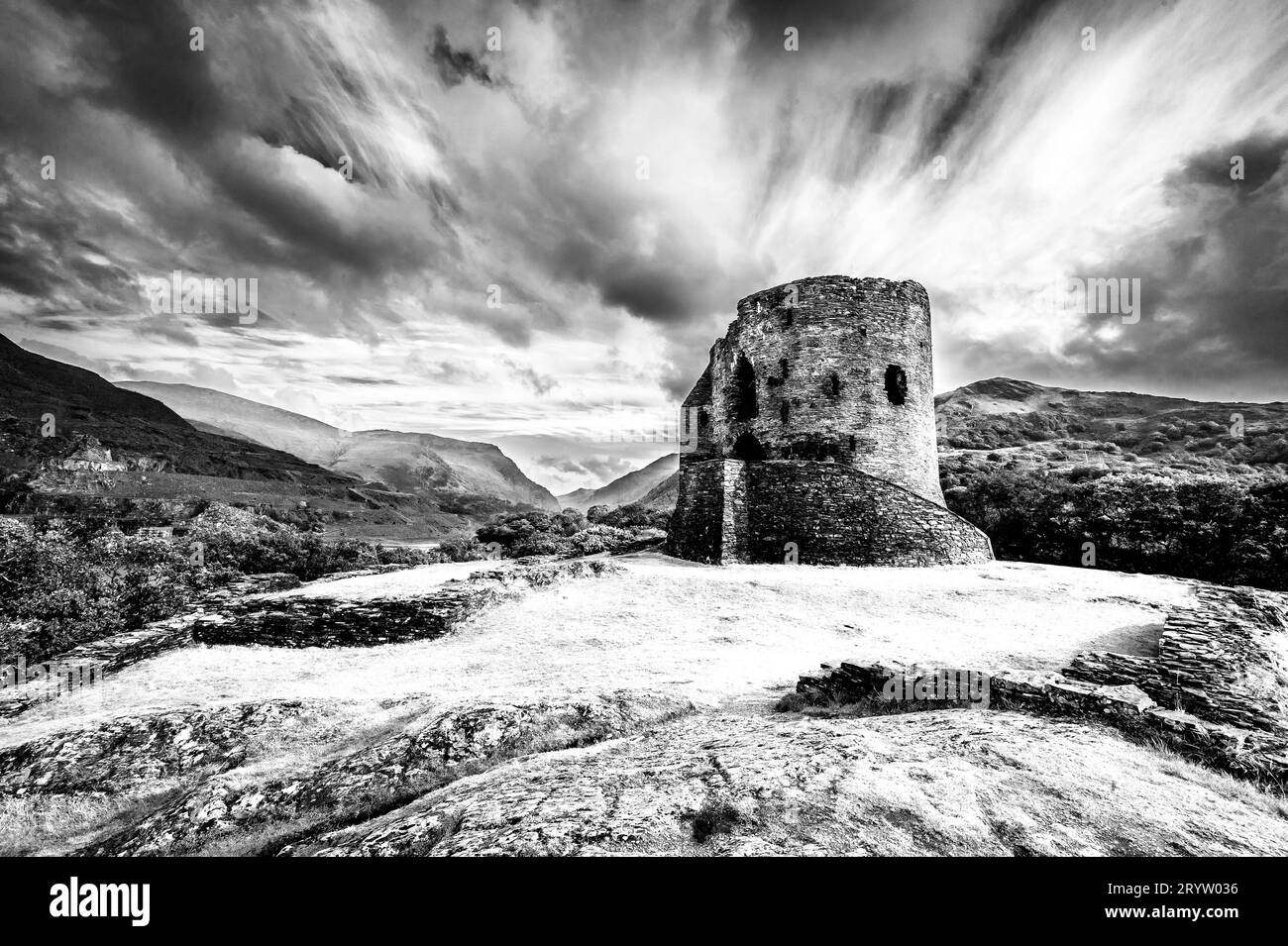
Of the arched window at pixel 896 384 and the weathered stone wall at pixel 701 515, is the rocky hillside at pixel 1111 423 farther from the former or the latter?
the weathered stone wall at pixel 701 515

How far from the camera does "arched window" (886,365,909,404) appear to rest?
2025cm

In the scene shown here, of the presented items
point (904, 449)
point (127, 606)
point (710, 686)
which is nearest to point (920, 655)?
point (710, 686)

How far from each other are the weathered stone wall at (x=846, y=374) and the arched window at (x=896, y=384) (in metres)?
0.05

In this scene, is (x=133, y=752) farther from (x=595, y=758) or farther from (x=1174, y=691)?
(x=1174, y=691)

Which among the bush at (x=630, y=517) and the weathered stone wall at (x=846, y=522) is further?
the bush at (x=630, y=517)

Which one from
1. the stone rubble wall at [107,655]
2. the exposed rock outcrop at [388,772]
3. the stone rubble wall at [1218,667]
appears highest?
the stone rubble wall at [1218,667]

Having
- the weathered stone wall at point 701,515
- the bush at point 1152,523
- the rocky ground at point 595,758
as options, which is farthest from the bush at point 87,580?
the bush at point 1152,523

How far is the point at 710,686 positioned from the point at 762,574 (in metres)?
8.15

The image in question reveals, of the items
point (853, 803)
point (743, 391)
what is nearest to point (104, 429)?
point (743, 391)

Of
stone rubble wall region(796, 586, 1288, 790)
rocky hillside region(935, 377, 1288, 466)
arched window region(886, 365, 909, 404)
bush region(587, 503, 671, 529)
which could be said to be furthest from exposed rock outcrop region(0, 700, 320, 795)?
rocky hillside region(935, 377, 1288, 466)

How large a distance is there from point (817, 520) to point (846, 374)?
21.0 feet

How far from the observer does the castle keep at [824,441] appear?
16.5 m

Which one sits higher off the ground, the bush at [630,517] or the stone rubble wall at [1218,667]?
the bush at [630,517]

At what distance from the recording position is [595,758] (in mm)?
4520
